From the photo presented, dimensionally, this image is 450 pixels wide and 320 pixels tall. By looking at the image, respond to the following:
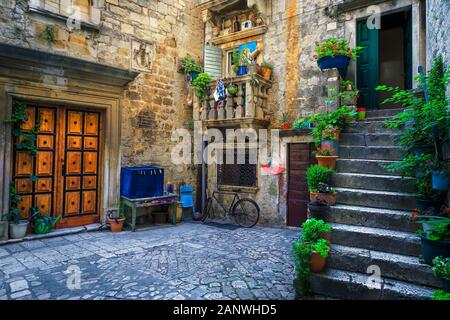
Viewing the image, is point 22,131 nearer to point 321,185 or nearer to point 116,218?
point 116,218

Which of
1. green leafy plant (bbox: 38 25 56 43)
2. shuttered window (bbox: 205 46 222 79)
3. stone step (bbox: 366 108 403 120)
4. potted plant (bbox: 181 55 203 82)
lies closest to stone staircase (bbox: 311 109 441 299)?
stone step (bbox: 366 108 403 120)

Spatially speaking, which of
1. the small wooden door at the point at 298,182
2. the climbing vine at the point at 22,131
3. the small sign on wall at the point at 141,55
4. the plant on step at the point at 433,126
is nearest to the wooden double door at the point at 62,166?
the climbing vine at the point at 22,131

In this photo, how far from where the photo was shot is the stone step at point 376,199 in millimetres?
3348

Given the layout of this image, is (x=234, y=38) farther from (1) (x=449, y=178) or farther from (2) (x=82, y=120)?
(1) (x=449, y=178)

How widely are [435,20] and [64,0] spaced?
6.80 metres

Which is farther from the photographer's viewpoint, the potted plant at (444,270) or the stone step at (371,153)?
the stone step at (371,153)

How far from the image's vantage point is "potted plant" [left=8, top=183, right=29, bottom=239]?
523cm

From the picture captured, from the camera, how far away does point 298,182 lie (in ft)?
22.6

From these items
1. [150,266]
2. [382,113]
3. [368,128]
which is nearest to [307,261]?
[150,266]

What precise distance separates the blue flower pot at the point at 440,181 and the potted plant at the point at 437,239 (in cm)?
35

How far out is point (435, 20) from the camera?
373 cm

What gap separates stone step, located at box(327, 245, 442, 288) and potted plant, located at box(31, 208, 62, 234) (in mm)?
5368

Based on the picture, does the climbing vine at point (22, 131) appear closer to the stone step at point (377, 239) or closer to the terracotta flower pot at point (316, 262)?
the terracotta flower pot at point (316, 262)

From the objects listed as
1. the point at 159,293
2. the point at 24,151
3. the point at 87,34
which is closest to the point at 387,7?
the point at 87,34
